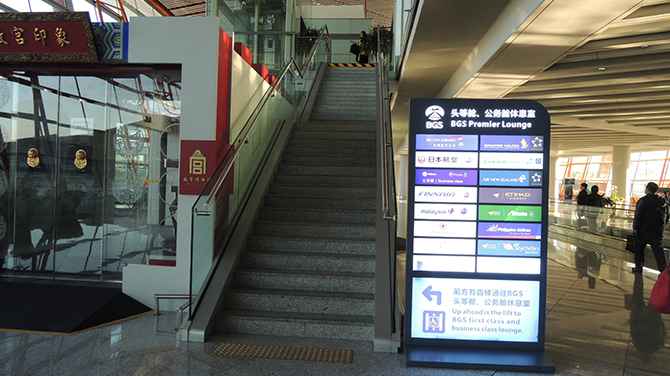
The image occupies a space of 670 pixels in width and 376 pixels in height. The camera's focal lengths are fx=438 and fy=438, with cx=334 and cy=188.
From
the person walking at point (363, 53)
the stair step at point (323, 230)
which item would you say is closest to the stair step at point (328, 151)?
the stair step at point (323, 230)

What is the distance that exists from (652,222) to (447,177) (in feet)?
18.3

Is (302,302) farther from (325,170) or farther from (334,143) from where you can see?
(334,143)

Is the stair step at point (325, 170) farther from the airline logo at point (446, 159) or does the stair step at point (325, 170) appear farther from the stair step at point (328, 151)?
the airline logo at point (446, 159)

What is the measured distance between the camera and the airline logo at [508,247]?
11.6ft

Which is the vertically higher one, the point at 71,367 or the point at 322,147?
the point at 322,147

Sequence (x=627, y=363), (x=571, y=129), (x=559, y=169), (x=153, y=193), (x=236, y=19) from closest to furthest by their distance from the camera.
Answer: (x=627, y=363), (x=153, y=193), (x=236, y=19), (x=571, y=129), (x=559, y=169)

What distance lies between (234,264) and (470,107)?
8.93 feet

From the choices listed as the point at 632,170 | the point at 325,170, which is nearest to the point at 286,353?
the point at 325,170

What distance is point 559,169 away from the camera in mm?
38656

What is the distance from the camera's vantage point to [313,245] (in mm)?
4848

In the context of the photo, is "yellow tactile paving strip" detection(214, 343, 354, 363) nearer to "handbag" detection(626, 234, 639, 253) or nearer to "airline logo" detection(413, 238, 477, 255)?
"airline logo" detection(413, 238, 477, 255)

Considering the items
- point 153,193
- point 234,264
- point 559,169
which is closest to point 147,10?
point 153,193

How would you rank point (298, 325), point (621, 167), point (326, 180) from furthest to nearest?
1. point (621, 167)
2. point (326, 180)
3. point (298, 325)

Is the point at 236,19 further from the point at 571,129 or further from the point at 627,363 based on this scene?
the point at 571,129
